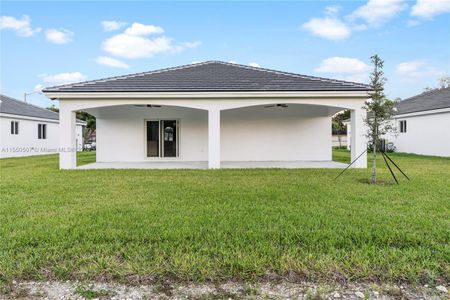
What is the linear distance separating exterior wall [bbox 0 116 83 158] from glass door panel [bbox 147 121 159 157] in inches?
463

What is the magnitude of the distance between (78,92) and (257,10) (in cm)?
936

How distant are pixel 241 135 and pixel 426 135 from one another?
13.2m

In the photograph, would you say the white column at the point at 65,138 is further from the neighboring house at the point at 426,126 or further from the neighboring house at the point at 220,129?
the neighboring house at the point at 426,126

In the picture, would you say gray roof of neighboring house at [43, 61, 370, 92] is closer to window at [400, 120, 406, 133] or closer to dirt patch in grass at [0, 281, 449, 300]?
dirt patch in grass at [0, 281, 449, 300]

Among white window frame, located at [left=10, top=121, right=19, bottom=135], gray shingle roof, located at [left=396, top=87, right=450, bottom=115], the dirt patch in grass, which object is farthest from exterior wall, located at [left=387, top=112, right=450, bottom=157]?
white window frame, located at [left=10, top=121, right=19, bottom=135]

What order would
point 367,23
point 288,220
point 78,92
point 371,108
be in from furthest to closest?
point 367,23 < point 78,92 < point 371,108 < point 288,220

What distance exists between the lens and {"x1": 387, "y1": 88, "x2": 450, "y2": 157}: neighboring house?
1734cm

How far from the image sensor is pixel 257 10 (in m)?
14.5

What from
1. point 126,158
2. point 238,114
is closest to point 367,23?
point 238,114

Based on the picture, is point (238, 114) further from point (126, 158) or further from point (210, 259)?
point (210, 259)

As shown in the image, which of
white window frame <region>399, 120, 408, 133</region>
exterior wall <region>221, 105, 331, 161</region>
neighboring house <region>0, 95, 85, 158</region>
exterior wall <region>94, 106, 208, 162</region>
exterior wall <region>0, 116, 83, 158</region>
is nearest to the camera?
exterior wall <region>94, 106, 208, 162</region>

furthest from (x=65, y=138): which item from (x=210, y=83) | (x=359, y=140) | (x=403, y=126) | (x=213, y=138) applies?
(x=403, y=126)

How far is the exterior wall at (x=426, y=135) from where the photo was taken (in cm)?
1727

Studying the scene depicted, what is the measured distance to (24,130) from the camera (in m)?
21.1
